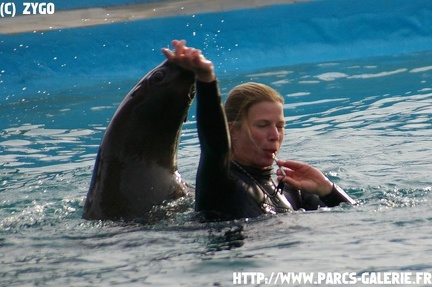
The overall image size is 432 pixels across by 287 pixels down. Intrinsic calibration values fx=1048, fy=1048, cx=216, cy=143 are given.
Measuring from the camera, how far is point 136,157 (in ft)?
16.1

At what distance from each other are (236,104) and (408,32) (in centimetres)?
794

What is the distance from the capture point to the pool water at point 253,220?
4273 millimetres

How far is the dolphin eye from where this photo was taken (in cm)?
476

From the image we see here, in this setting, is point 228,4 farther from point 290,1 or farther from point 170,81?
point 170,81

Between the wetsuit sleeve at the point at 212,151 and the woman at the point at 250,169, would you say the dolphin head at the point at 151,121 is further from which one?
the wetsuit sleeve at the point at 212,151

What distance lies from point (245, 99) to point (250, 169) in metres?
0.33

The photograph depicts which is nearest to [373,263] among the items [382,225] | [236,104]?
[382,225]

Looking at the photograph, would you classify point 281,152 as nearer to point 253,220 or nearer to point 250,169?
point 250,169

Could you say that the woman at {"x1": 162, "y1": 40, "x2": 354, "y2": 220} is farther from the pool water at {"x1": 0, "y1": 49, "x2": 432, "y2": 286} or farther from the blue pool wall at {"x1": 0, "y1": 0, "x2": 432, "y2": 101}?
the blue pool wall at {"x1": 0, "y1": 0, "x2": 432, "y2": 101}

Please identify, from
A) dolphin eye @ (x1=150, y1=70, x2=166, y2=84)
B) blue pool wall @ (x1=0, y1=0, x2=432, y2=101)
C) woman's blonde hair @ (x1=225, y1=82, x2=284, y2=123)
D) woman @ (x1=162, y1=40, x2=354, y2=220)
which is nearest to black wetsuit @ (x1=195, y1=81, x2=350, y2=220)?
woman @ (x1=162, y1=40, x2=354, y2=220)

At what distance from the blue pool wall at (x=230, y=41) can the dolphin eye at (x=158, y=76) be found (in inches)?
256

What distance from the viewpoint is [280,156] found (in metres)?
7.19

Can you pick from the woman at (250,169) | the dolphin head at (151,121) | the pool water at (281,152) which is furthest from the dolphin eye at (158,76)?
the pool water at (281,152)

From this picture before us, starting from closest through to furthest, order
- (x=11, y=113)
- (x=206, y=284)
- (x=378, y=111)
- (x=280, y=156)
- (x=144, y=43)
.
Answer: (x=206, y=284), (x=280, y=156), (x=378, y=111), (x=11, y=113), (x=144, y=43)
